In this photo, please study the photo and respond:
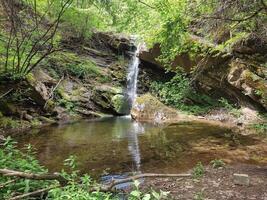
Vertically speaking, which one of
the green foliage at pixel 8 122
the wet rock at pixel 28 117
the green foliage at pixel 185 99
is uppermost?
the green foliage at pixel 185 99

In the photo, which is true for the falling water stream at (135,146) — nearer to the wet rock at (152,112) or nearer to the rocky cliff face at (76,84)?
the wet rock at (152,112)

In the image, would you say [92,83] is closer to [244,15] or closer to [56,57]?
[56,57]

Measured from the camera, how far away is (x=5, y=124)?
14297 mm

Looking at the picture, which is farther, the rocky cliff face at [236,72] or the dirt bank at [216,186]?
the rocky cliff face at [236,72]

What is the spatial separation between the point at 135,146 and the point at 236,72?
6467 mm

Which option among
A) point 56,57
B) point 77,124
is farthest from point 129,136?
point 56,57

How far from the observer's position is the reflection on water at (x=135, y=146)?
8.61 metres

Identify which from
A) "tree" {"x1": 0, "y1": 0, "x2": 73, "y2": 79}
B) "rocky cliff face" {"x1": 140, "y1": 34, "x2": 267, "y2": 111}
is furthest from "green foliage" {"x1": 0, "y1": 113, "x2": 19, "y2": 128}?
"rocky cliff face" {"x1": 140, "y1": 34, "x2": 267, "y2": 111}

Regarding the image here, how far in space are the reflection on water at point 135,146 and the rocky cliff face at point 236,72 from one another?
2.12 meters

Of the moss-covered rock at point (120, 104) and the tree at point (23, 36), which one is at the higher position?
the tree at point (23, 36)

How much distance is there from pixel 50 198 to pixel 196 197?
8.50ft

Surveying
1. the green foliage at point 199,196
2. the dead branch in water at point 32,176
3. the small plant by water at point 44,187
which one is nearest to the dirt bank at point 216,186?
the green foliage at point 199,196

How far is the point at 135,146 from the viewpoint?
35.8 feet

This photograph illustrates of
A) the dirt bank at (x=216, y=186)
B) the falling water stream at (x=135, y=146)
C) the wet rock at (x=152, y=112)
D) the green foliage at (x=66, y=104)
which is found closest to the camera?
the dirt bank at (x=216, y=186)
